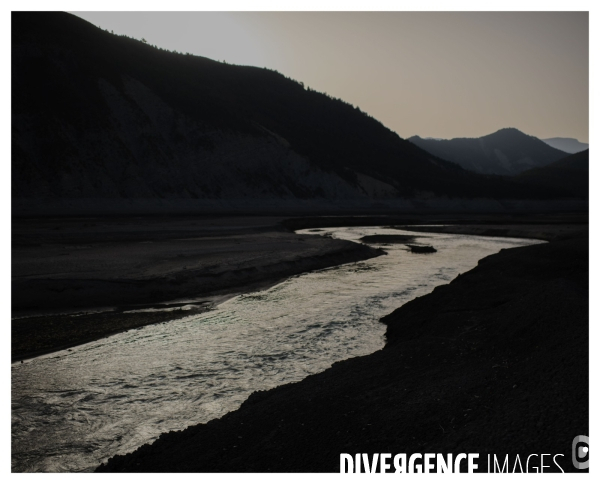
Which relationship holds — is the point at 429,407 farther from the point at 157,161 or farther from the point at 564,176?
the point at 564,176

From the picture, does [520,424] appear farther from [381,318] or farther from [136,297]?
[136,297]

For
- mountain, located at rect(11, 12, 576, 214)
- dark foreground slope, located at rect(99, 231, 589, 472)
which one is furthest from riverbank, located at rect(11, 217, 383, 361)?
mountain, located at rect(11, 12, 576, 214)

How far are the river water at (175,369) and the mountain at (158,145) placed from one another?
45.8 metres

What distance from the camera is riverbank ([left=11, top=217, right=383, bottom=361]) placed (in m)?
11.7

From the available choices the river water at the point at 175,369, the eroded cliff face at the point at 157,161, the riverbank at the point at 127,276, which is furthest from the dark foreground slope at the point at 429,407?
the eroded cliff face at the point at 157,161

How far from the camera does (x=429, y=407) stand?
17.5 feet

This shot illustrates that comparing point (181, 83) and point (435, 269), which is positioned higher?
point (181, 83)

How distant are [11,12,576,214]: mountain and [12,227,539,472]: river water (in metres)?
45.8

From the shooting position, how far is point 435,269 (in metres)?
21.4

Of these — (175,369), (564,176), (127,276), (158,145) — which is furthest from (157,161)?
(564,176)

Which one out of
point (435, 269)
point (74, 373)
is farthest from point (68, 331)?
point (435, 269)

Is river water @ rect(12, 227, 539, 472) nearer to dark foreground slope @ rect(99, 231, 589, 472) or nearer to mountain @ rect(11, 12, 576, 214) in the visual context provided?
dark foreground slope @ rect(99, 231, 589, 472)

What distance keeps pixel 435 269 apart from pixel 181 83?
7392 cm

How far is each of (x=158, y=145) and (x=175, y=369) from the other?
214 ft
